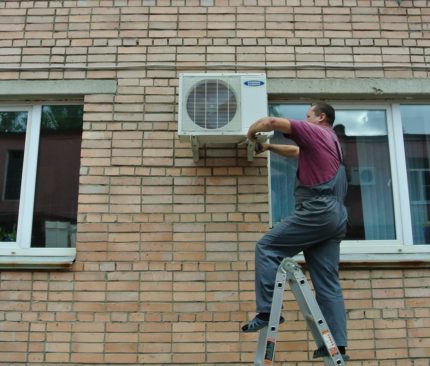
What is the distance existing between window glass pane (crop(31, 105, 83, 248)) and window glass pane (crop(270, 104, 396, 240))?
5.85 feet

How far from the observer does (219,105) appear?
4199mm

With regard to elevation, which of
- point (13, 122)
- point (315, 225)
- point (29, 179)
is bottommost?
point (315, 225)

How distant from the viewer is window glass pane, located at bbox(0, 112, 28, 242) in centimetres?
469

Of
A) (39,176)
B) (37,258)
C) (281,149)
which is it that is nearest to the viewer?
(281,149)

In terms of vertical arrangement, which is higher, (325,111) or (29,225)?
(325,111)

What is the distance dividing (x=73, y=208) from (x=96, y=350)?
1249mm

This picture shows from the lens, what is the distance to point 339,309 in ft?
11.1

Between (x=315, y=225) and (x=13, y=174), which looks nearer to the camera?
(x=315, y=225)

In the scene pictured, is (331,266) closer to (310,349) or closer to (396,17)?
(310,349)

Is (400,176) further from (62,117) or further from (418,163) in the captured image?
(62,117)

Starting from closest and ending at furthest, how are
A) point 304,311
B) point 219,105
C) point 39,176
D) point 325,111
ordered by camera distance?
1. point 304,311
2. point 325,111
3. point 219,105
4. point 39,176

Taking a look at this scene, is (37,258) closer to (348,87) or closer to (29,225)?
(29,225)

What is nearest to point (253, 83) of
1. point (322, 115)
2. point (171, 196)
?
point (322, 115)

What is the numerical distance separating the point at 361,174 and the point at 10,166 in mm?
3182
